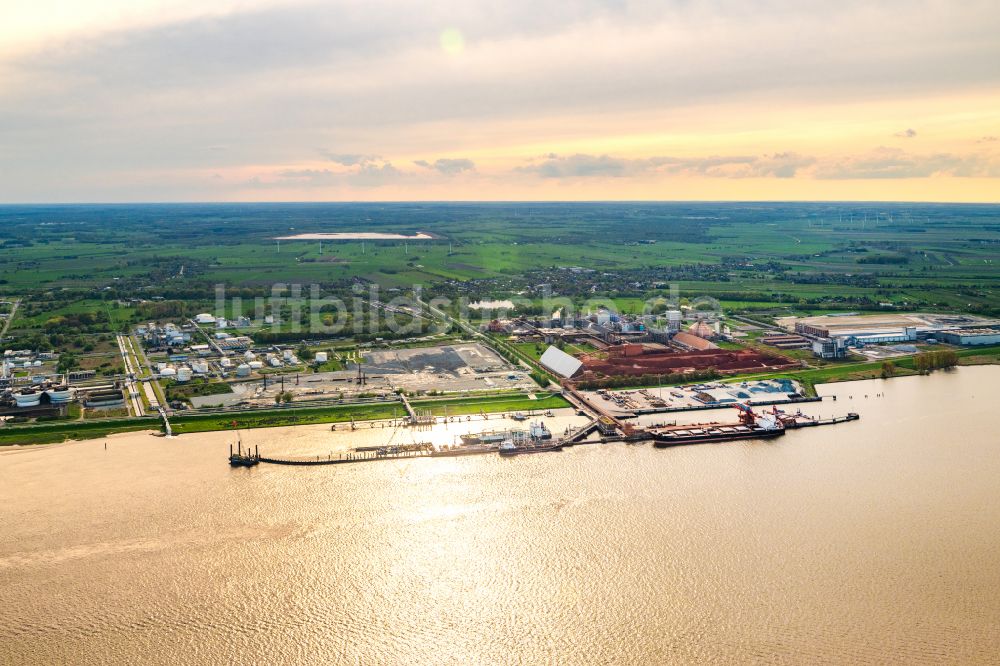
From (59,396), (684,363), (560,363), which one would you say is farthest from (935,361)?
(59,396)

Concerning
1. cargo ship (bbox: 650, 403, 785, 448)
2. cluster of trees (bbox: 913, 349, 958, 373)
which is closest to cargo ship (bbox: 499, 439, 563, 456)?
cargo ship (bbox: 650, 403, 785, 448)

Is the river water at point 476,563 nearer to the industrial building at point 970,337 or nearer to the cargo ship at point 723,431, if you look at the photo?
the cargo ship at point 723,431

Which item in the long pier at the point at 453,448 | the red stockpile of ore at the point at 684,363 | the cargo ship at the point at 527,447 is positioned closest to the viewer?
the long pier at the point at 453,448

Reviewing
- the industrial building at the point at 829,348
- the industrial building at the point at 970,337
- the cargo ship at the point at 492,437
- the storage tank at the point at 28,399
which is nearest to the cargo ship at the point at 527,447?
the cargo ship at the point at 492,437

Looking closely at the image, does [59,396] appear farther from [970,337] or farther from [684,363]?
[970,337]

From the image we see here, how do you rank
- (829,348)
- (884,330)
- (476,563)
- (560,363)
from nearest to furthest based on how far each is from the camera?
(476,563), (560,363), (829,348), (884,330)

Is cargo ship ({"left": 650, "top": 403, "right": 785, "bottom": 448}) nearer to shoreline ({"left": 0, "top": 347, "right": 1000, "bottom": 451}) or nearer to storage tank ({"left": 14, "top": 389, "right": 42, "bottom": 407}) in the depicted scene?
shoreline ({"left": 0, "top": 347, "right": 1000, "bottom": 451})
